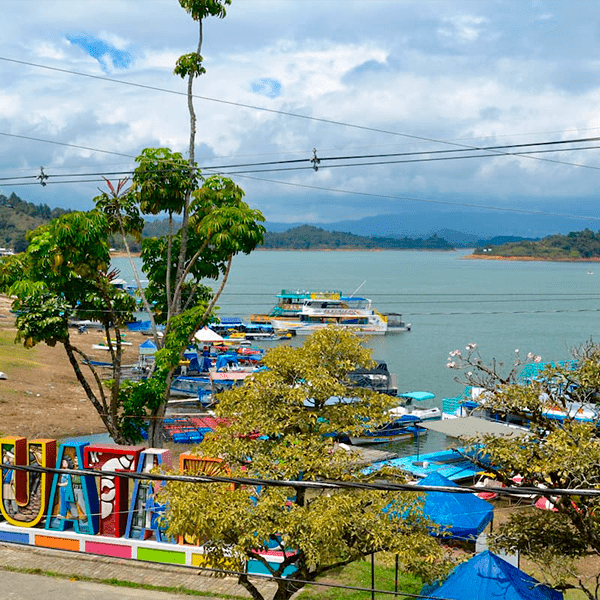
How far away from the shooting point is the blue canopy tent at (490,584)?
38.3ft

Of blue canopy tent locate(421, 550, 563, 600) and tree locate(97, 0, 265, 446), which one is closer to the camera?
blue canopy tent locate(421, 550, 563, 600)

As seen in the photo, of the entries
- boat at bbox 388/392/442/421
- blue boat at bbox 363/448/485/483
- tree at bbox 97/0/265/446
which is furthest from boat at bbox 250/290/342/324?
tree at bbox 97/0/265/446

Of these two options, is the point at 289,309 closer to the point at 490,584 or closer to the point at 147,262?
the point at 147,262

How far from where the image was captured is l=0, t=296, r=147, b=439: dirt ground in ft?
106

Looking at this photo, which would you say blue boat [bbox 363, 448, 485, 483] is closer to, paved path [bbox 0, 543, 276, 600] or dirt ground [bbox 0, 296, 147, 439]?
paved path [bbox 0, 543, 276, 600]

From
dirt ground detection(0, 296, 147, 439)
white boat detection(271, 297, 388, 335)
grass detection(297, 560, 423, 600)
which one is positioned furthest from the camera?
white boat detection(271, 297, 388, 335)

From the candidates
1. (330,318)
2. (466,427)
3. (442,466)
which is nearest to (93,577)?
(442,466)

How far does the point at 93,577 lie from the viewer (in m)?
14.9

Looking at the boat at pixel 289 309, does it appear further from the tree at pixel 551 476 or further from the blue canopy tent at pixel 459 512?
the tree at pixel 551 476

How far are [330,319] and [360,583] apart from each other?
223ft

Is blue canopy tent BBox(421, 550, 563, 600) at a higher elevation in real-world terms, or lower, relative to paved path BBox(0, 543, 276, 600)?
higher

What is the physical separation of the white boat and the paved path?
6350cm

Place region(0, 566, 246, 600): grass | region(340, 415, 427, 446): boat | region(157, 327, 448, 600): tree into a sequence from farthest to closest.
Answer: region(340, 415, 427, 446): boat → region(0, 566, 246, 600): grass → region(157, 327, 448, 600): tree

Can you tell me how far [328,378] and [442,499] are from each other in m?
7.17
